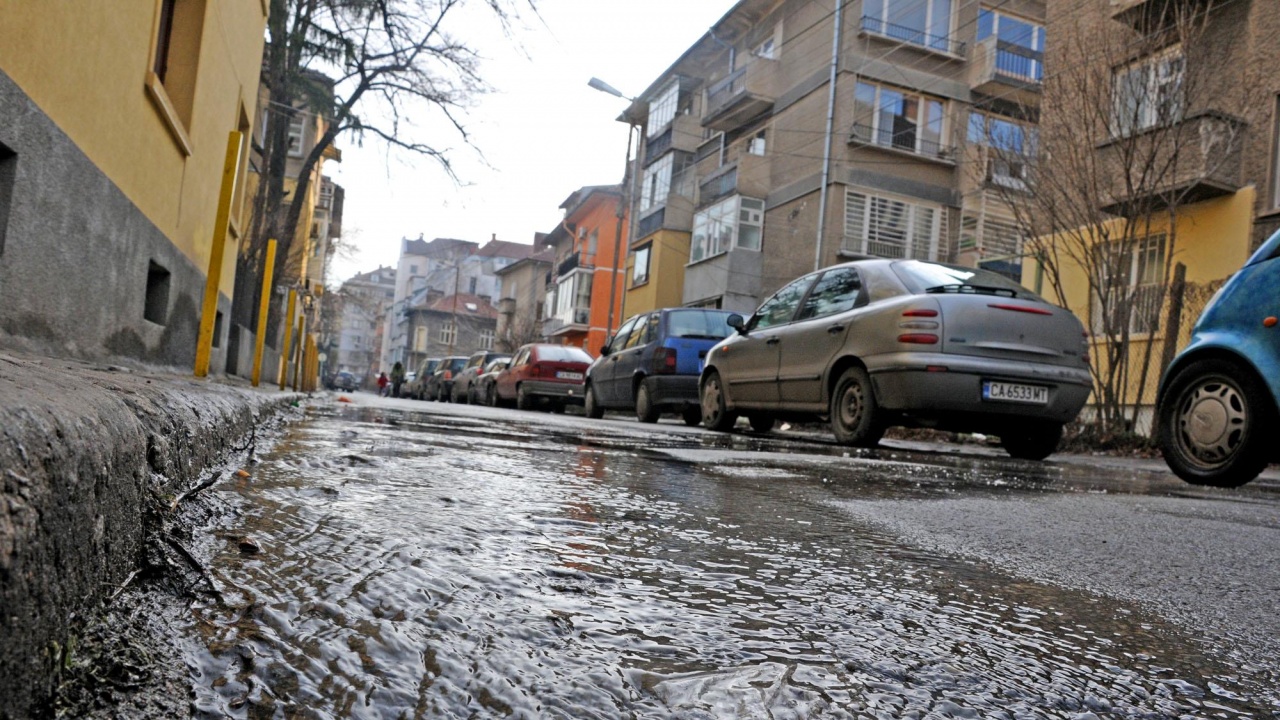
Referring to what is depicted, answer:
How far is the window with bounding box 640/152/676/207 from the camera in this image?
128 ft

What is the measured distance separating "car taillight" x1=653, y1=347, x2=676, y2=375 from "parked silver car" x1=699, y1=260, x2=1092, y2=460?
3.77 metres

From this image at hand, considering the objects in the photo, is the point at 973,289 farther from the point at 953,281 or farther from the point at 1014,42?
the point at 1014,42

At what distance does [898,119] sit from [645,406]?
1926 centimetres

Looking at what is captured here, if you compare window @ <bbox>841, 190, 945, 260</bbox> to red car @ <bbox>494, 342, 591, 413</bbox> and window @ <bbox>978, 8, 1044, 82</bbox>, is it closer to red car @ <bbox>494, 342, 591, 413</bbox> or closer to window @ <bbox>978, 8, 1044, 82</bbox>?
window @ <bbox>978, 8, 1044, 82</bbox>

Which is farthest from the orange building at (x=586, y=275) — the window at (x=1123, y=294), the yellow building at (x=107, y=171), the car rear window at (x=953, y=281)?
the car rear window at (x=953, y=281)

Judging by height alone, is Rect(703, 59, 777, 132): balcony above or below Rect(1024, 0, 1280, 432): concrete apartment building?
above

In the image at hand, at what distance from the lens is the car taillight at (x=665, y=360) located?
1261 cm

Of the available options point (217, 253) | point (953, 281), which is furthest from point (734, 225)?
point (217, 253)

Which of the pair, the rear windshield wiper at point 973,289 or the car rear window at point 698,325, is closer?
the rear windshield wiper at point 973,289

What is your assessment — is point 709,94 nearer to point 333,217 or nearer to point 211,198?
point 211,198

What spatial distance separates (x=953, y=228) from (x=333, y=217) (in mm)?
50554

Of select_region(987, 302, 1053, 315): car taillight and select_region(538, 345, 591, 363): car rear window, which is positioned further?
select_region(538, 345, 591, 363): car rear window

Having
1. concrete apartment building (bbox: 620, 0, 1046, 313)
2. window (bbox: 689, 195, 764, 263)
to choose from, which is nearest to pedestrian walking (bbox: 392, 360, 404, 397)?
concrete apartment building (bbox: 620, 0, 1046, 313)

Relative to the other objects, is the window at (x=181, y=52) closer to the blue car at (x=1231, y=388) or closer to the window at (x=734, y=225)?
the blue car at (x=1231, y=388)
